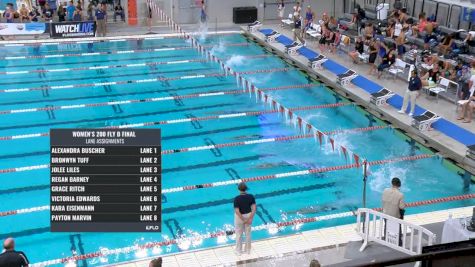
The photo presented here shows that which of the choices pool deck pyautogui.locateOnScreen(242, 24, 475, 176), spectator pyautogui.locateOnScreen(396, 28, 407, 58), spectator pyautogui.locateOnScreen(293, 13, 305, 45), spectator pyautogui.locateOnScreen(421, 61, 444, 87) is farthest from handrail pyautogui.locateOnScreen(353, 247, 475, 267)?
spectator pyautogui.locateOnScreen(293, 13, 305, 45)

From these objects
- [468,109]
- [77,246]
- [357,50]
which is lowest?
[77,246]

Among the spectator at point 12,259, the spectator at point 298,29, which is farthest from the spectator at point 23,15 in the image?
the spectator at point 12,259

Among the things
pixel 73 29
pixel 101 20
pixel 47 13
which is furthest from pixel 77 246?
pixel 47 13

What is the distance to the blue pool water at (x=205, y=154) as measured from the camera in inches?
393

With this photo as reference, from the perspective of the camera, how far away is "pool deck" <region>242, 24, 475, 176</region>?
12.4 meters

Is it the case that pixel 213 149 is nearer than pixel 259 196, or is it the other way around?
pixel 259 196

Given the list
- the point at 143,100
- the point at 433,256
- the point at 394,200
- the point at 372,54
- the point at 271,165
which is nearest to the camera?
the point at 433,256

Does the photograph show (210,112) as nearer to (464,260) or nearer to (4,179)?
(4,179)

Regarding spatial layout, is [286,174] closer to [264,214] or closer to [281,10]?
[264,214]

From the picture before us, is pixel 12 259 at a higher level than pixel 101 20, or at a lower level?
lower

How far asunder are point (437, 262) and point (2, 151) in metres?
10.8

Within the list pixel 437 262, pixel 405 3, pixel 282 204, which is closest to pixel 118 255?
pixel 282 204

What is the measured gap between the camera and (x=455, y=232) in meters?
7.89

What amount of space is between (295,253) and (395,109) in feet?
23.6
